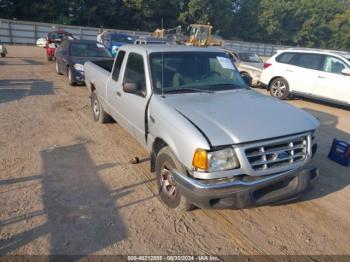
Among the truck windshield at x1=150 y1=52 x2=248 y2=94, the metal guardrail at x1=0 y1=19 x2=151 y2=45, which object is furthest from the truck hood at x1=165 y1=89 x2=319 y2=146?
the metal guardrail at x1=0 y1=19 x2=151 y2=45

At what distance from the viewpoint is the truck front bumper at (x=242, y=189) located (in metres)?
3.02

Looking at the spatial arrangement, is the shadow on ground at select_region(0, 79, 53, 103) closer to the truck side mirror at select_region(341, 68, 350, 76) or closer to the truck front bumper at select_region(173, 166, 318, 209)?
the truck front bumper at select_region(173, 166, 318, 209)

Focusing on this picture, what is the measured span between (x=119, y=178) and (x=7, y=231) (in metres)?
1.58

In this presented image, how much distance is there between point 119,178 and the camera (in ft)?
14.3

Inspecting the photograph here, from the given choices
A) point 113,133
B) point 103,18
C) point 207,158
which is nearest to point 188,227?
point 207,158

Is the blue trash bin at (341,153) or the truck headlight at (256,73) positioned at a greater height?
the truck headlight at (256,73)

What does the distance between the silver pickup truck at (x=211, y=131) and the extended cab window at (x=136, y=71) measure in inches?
0.6

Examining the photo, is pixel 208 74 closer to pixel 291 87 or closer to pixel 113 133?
pixel 113 133

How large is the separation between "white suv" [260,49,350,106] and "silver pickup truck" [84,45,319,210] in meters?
5.83

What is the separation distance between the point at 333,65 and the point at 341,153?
5.19 m

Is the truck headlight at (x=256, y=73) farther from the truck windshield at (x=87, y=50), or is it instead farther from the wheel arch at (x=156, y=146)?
the wheel arch at (x=156, y=146)

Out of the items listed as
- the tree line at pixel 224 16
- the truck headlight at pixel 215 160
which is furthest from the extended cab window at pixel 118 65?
the tree line at pixel 224 16

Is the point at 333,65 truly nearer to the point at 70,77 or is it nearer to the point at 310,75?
the point at 310,75

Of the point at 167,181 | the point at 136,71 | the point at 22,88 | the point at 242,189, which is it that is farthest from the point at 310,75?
→ the point at 22,88
